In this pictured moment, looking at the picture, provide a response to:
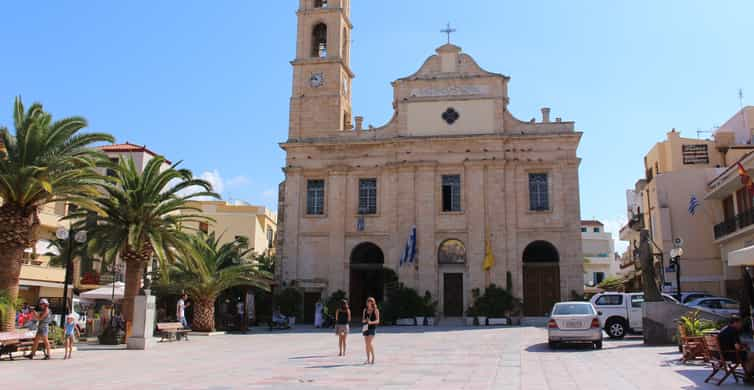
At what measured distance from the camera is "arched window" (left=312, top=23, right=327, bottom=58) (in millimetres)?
40000

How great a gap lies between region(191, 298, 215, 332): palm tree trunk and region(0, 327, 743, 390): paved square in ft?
21.3

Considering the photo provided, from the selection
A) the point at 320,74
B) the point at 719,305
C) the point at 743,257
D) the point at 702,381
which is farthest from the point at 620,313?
the point at 320,74

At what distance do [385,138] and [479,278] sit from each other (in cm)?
947

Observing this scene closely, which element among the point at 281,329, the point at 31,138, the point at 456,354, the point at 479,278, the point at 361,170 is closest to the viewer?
the point at 456,354

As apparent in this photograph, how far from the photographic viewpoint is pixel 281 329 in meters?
30.2

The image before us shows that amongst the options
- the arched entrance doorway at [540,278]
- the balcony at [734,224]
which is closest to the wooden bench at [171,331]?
the arched entrance doorway at [540,278]

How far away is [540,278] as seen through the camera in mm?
34375

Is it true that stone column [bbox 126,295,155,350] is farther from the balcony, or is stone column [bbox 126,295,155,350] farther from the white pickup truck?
the balcony

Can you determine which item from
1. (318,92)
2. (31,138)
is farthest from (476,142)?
(31,138)

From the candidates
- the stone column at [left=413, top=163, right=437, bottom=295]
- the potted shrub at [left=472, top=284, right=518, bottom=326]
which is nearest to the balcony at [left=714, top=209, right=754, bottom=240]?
the potted shrub at [left=472, top=284, right=518, bottom=326]

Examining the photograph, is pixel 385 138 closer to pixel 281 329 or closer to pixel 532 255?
pixel 532 255

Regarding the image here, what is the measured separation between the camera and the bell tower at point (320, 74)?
38.4 m

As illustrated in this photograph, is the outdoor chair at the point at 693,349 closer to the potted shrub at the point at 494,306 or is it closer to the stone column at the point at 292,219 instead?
the potted shrub at the point at 494,306

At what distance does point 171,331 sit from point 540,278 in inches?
787
